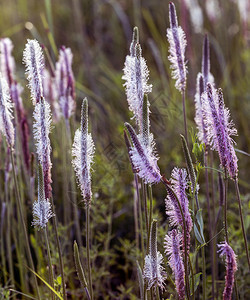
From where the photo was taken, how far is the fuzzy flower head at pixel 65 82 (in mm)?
1105

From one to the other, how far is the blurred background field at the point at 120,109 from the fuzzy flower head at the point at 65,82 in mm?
48

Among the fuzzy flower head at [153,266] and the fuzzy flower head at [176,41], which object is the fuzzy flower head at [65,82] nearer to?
the fuzzy flower head at [176,41]

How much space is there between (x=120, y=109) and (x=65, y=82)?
120 centimetres

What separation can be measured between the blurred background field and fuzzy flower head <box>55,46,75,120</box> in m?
0.05

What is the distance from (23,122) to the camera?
1.07 m

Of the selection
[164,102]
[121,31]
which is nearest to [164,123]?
[164,102]

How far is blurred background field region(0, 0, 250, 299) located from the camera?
1299mm

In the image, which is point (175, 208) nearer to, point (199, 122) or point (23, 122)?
point (199, 122)

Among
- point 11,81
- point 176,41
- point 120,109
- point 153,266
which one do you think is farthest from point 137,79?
point 120,109

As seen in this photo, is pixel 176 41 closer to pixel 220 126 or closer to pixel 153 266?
pixel 220 126

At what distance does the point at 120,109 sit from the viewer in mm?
2346

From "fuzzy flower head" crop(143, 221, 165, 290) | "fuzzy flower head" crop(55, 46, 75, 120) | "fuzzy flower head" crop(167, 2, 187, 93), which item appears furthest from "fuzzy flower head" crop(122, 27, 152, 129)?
"fuzzy flower head" crop(55, 46, 75, 120)

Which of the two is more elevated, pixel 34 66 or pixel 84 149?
pixel 34 66

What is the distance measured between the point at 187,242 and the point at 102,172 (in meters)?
0.90
